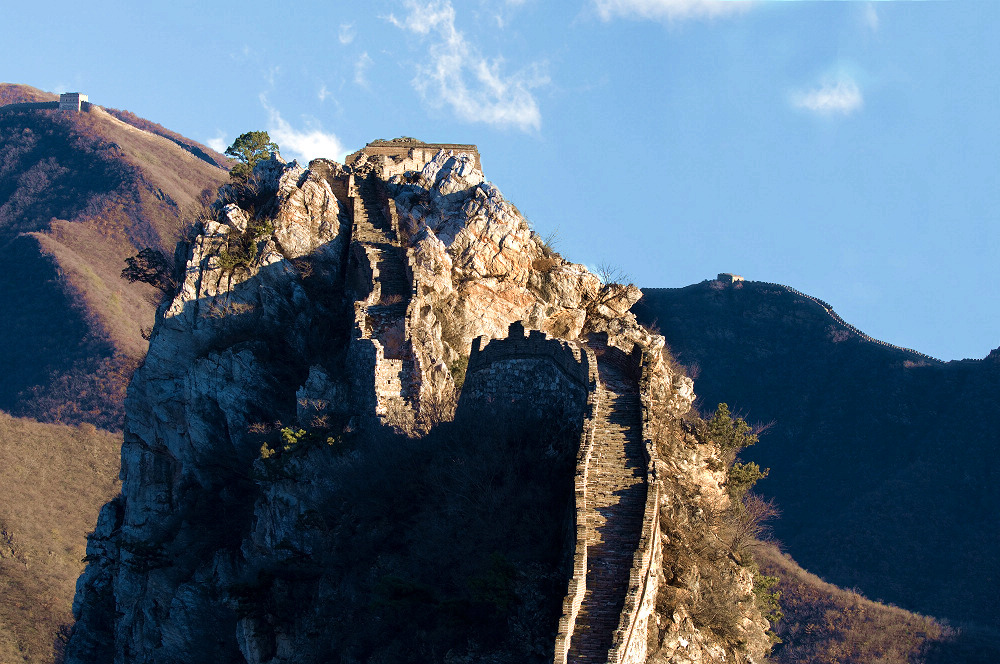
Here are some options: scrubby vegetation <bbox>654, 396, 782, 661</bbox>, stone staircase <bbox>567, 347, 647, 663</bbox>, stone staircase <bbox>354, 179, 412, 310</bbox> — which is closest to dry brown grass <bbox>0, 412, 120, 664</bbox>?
stone staircase <bbox>354, 179, 412, 310</bbox>

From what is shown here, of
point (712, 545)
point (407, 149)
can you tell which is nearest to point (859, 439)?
point (407, 149)

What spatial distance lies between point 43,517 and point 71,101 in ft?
353

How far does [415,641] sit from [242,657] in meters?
10.7

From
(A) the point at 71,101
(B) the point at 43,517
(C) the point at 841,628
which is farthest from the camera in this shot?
(A) the point at 71,101

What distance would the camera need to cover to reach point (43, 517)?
87.0 metres

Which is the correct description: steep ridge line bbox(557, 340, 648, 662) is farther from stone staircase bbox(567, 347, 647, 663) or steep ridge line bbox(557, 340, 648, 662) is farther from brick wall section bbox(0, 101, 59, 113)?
brick wall section bbox(0, 101, 59, 113)

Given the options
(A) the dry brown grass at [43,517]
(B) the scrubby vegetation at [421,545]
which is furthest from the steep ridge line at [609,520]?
(A) the dry brown grass at [43,517]

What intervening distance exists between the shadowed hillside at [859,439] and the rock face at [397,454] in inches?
1167

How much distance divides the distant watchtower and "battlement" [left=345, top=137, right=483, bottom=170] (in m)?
144

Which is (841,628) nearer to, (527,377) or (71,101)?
(527,377)

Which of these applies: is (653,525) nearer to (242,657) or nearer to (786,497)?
(242,657)

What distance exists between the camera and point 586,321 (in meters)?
30.6

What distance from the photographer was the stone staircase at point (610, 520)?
15281 mm

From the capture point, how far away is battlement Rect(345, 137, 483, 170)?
1682 inches
